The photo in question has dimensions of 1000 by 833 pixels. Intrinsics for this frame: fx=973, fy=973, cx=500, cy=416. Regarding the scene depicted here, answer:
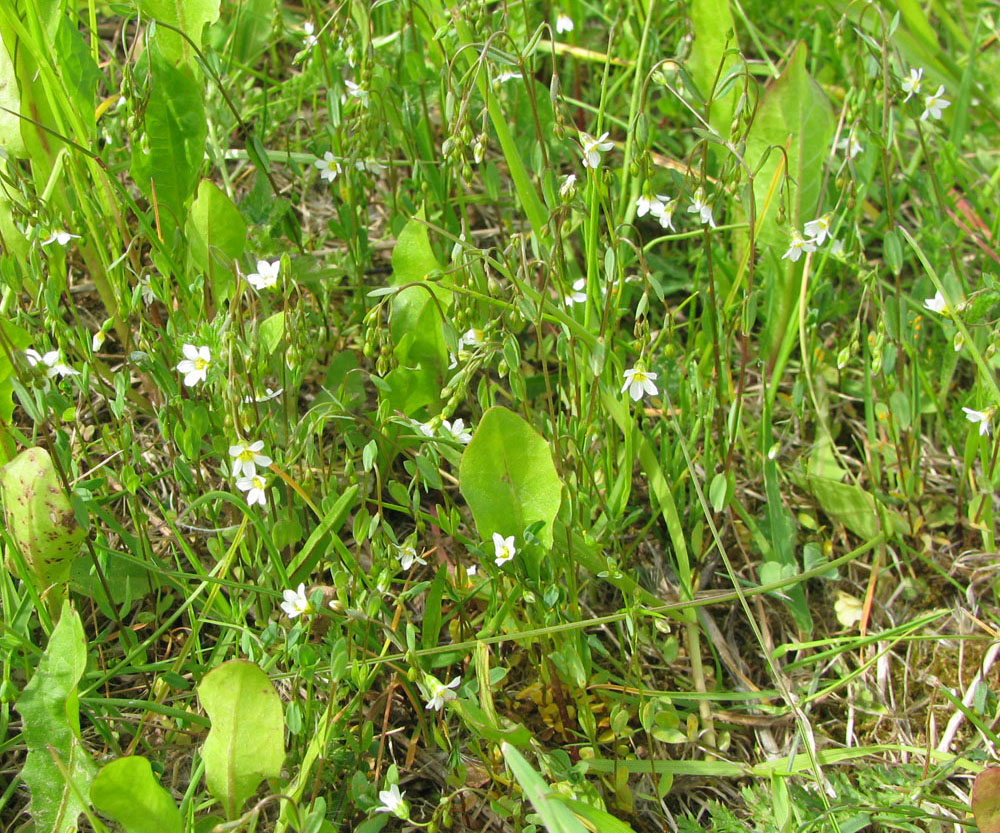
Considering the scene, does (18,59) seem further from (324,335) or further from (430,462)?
(430,462)

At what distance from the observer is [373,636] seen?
1.83 metres

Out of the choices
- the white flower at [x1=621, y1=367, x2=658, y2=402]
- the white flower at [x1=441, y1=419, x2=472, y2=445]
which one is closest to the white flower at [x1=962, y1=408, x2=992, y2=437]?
the white flower at [x1=621, y1=367, x2=658, y2=402]

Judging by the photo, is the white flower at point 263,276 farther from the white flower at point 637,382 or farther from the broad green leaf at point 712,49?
the broad green leaf at point 712,49

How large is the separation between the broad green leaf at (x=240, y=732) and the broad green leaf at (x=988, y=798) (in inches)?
44.4

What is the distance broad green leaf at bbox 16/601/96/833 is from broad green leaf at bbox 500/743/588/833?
735 millimetres

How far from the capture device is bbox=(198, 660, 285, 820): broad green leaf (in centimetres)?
150

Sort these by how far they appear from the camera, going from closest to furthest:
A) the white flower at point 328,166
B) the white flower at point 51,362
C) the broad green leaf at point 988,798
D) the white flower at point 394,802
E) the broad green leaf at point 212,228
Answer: the white flower at point 394,802
the broad green leaf at point 988,798
the white flower at point 51,362
the broad green leaf at point 212,228
the white flower at point 328,166

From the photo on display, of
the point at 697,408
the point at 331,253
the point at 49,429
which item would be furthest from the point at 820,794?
the point at 49,429

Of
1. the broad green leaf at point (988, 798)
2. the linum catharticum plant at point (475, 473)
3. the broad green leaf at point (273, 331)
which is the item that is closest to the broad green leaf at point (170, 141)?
the linum catharticum plant at point (475, 473)

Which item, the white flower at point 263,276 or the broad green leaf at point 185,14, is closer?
the white flower at point 263,276

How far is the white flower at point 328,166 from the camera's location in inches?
85.8

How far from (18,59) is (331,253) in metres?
0.81

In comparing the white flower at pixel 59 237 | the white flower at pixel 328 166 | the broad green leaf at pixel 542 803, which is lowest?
the broad green leaf at pixel 542 803

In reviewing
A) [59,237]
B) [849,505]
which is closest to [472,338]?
[59,237]
